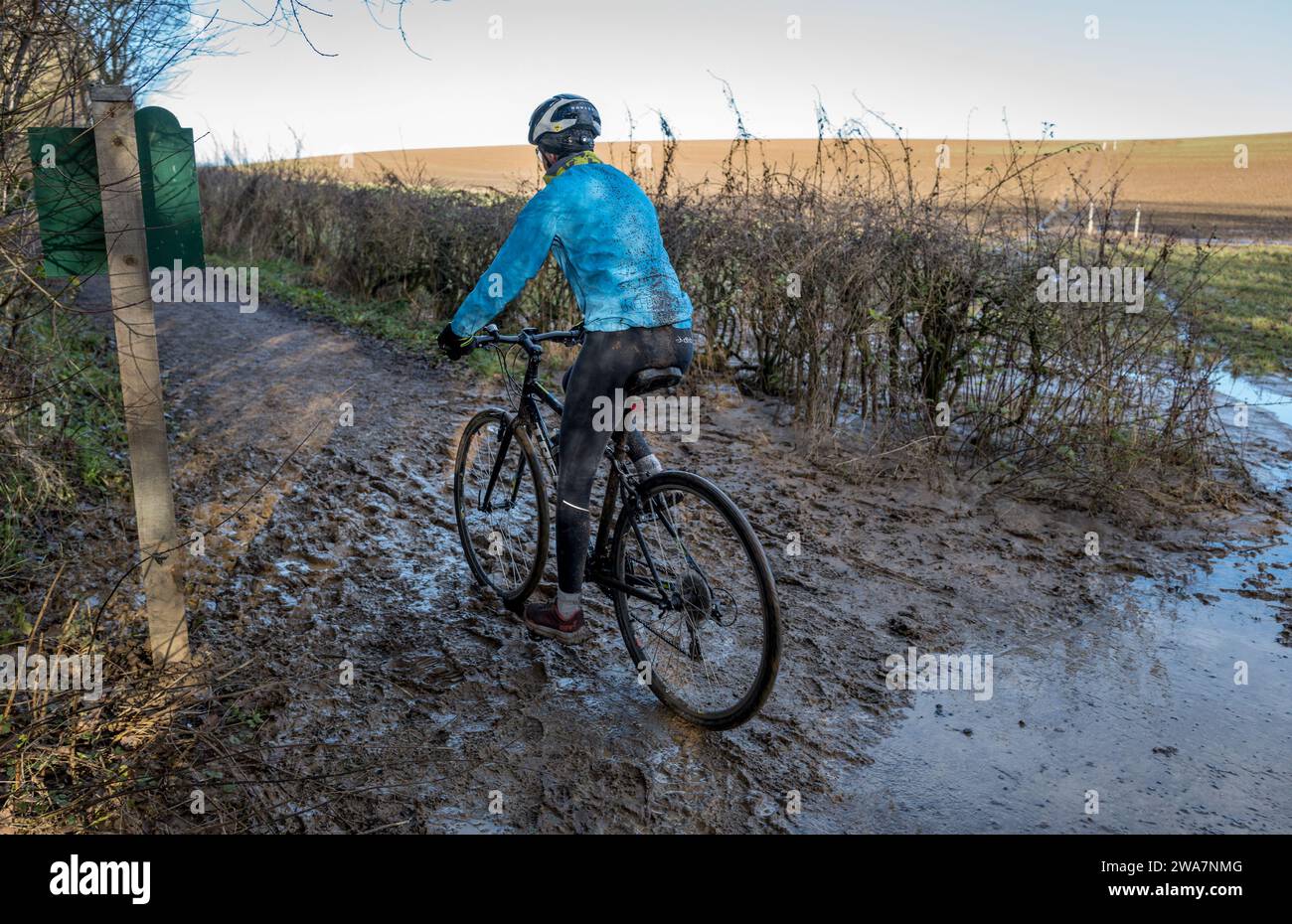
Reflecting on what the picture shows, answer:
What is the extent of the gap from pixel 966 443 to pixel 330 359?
22.8ft

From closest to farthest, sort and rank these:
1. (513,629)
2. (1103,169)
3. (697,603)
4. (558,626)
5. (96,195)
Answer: (96,195), (697,603), (558,626), (513,629), (1103,169)

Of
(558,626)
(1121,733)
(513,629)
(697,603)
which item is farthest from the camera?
(513,629)

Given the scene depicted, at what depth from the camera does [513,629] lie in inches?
184

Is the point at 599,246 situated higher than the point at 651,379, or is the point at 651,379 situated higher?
the point at 599,246

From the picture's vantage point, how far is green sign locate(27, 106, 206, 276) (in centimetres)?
351

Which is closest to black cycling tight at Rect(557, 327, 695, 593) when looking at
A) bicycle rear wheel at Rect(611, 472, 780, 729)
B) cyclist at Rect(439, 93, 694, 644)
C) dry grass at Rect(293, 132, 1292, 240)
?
cyclist at Rect(439, 93, 694, 644)

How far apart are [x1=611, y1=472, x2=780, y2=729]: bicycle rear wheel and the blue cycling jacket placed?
0.69m

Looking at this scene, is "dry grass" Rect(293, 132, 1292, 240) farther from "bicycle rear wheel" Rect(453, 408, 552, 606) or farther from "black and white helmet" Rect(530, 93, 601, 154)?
"bicycle rear wheel" Rect(453, 408, 552, 606)

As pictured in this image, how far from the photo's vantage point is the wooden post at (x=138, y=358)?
3.55 meters

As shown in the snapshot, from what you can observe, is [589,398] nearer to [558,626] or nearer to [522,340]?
[522,340]

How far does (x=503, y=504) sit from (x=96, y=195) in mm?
2299

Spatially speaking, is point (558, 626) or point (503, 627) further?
point (503, 627)

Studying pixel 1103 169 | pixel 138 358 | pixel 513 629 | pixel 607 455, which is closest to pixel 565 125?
pixel 607 455

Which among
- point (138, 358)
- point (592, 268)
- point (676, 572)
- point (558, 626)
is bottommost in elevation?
point (558, 626)
